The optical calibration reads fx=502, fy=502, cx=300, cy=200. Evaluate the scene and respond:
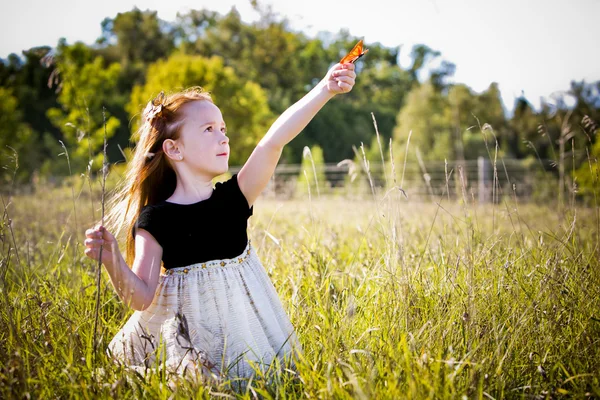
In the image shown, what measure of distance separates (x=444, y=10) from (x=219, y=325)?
221 centimetres

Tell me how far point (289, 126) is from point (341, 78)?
257 millimetres

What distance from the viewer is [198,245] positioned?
1806mm

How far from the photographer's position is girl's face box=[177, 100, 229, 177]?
6.19 feet

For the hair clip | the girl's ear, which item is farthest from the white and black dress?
the hair clip

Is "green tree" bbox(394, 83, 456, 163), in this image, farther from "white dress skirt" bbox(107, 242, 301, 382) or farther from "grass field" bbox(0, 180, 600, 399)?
"white dress skirt" bbox(107, 242, 301, 382)

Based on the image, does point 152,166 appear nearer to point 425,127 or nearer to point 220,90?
point 220,90

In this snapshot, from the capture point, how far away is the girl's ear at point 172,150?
1917mm

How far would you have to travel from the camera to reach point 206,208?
6.06 ft

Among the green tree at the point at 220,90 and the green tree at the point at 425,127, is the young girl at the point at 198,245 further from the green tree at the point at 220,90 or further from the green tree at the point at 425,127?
the green tree at the point at 425,127

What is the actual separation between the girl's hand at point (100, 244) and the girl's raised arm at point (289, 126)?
0.56 m

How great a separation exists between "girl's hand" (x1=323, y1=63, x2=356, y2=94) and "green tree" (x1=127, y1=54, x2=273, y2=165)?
14541 millimetres

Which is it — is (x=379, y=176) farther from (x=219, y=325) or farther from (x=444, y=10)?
(x=219, y=325)

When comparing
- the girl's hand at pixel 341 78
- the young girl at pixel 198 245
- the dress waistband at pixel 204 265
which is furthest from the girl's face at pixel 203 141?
the girl's hand at pixel 341 78

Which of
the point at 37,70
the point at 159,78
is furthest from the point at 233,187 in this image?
the point at 37,70
